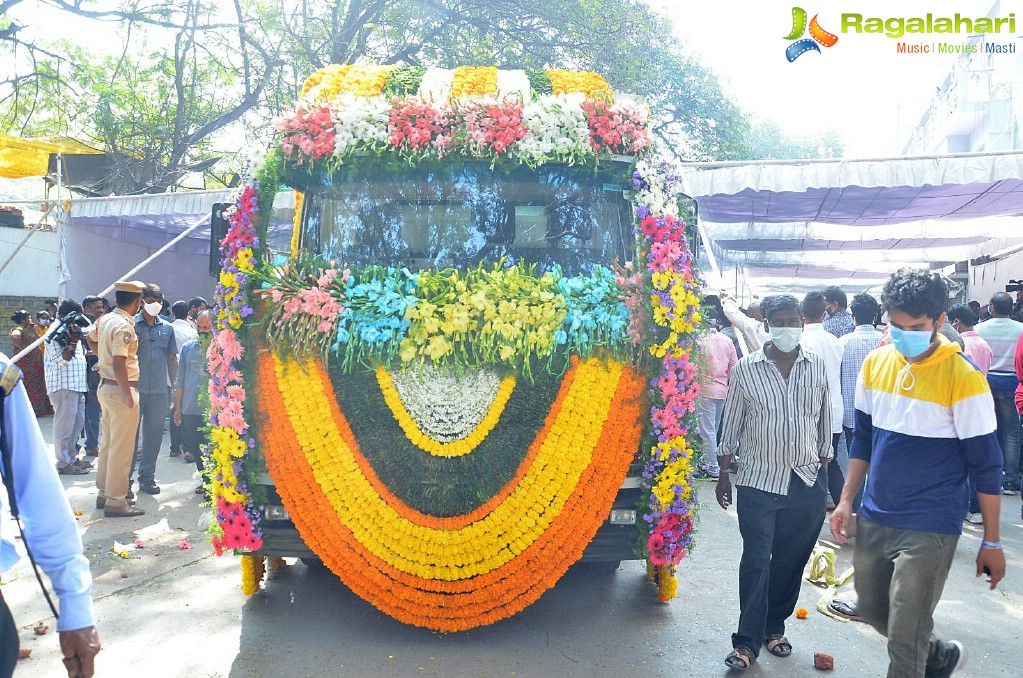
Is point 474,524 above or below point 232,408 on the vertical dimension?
below

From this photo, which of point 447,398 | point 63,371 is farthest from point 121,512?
point 447,398

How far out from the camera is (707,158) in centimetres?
1966

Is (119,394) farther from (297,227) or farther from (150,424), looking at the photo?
(297,227)

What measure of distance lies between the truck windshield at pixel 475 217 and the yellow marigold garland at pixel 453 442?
2.55 feet

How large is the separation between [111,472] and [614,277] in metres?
5.24

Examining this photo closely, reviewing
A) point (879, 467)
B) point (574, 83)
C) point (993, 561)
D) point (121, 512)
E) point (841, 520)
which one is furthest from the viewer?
point (121, 512)

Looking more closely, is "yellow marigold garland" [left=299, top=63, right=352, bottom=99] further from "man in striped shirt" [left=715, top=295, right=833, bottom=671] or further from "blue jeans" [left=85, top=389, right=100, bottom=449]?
"blue jeans" [left=85, top=389, right=100, bottom=449]

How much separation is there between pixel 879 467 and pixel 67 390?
885cm

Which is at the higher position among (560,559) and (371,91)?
(371,91)

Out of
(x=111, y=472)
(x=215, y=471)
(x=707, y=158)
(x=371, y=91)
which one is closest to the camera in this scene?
(x=215, y=471)

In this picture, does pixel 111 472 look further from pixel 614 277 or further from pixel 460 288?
pixel 614 277

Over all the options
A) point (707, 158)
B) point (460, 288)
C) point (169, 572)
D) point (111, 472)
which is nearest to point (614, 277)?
point (460, 288)

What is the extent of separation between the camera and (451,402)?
443cm

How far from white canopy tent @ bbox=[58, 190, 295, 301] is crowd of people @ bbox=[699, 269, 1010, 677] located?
7856 mm
